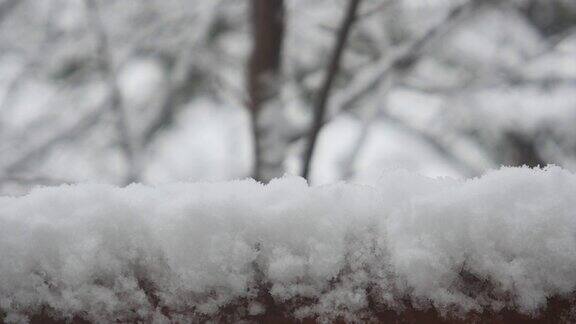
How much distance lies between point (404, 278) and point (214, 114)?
352 centimetres

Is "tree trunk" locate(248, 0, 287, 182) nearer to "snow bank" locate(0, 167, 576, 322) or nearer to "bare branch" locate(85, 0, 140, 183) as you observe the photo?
"bare branch" locate(85, 0, 140, 183)

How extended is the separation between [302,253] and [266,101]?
5.34 ft

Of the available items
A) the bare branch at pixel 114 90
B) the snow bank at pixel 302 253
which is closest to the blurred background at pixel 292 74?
the bare branch at pixel 114 90

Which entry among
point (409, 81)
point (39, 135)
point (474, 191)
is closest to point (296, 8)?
point (409, 81)

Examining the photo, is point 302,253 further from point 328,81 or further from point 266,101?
point 266,101

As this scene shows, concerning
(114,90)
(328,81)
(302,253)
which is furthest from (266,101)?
(302,253)

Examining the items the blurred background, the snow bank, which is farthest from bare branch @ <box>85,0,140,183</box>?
the snow bank

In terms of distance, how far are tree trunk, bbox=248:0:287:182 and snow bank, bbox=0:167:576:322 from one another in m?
1.57

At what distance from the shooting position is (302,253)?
0.34m

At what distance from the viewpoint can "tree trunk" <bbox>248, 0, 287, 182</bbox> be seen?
6.18 feet

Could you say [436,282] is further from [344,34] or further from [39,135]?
[39,135]

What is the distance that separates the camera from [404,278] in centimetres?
33

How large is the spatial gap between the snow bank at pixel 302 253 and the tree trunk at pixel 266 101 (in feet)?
5.16

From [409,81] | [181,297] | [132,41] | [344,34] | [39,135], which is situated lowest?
[181,297]
